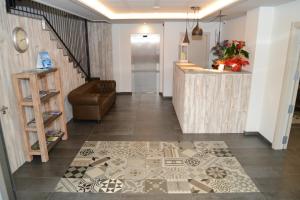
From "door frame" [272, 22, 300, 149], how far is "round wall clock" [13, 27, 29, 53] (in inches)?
175

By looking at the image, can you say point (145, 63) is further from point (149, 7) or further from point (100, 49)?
point (149, 7)

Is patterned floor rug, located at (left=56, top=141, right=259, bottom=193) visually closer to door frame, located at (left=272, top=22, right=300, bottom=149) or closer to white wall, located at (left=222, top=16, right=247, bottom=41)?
door frame, located at (left=272, top=22, right=300, bottom=149)

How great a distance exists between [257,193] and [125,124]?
10.9 feet

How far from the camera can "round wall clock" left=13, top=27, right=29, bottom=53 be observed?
3.31m

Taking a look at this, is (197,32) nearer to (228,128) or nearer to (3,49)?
(228,128)

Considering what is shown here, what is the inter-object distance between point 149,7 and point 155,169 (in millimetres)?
4050

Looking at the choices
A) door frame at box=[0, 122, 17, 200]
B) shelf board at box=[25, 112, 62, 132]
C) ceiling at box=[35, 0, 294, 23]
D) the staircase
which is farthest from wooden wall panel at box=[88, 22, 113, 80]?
door frame at box=[0, 122, 17, 200]

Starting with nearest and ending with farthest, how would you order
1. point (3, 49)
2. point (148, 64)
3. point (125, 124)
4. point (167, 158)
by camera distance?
1. point (3, 49)
2. point (167, 158)
3. point (125, 124)
4. point (148, 64)

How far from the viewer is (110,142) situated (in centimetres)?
439

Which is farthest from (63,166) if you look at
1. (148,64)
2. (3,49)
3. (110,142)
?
(148,64)

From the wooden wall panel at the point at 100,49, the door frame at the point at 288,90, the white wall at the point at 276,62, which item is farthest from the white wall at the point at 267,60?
the wooden wall panel at the point at 100,49

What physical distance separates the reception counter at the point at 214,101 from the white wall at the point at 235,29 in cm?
179

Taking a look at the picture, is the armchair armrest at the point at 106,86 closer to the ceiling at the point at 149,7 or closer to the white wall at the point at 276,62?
the ceiling at the point at 149,7

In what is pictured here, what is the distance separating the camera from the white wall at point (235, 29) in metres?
5.70
